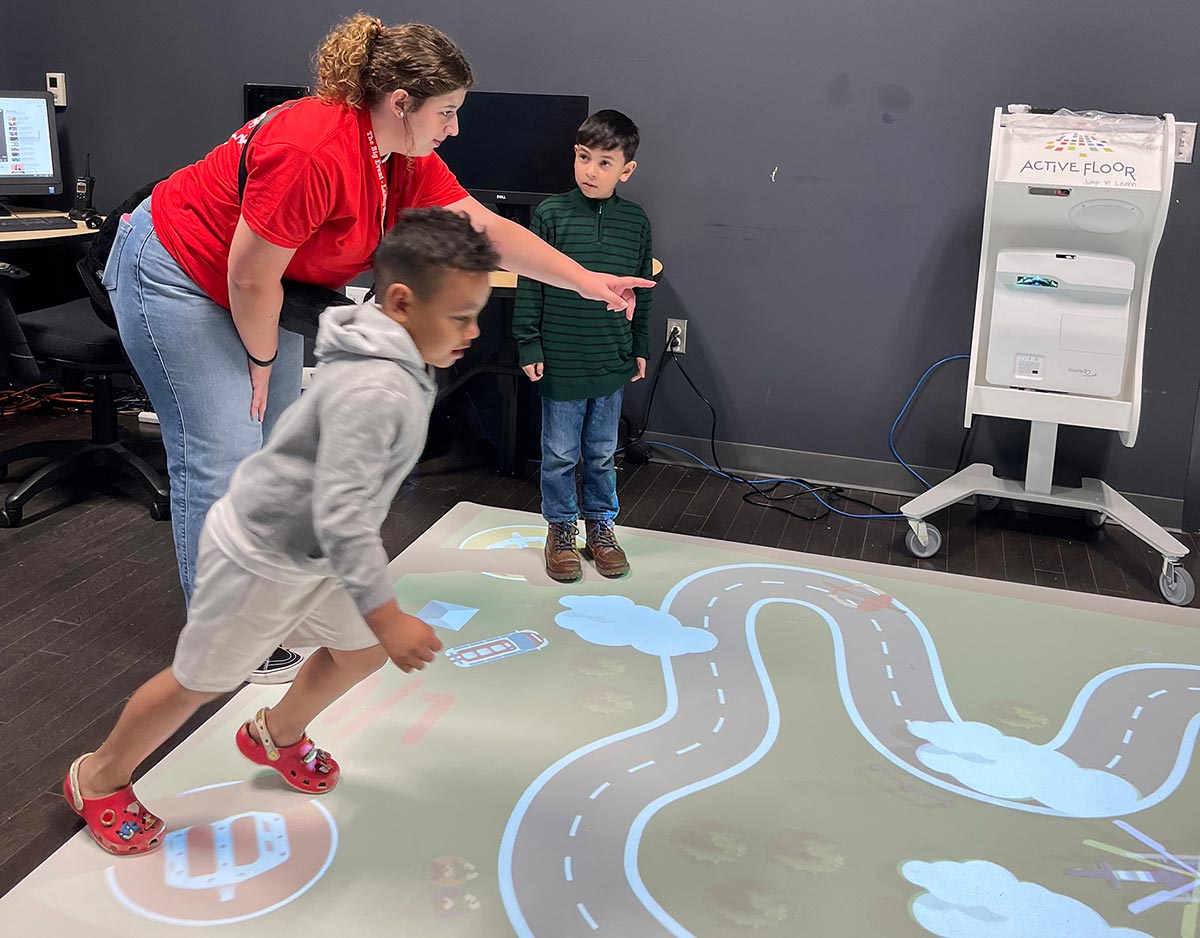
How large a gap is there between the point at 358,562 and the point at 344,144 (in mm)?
732

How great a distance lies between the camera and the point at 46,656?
2246 millimetres

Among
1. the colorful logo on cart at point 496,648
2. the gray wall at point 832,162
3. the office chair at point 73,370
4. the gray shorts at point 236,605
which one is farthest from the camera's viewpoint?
the gray wall at point 832,162

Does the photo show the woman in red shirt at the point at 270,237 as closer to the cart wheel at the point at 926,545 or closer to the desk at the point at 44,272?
the cart wheel at the point at 926,545

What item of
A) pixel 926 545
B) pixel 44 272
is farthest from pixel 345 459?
pixel 44 272

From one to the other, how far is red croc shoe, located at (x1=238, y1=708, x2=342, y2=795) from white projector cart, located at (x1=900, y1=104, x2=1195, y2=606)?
1.72m

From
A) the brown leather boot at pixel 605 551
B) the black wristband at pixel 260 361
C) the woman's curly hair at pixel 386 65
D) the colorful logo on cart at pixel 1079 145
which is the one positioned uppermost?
the woman's curly hair at pixel 386 65

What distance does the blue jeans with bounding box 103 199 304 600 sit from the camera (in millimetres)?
1861

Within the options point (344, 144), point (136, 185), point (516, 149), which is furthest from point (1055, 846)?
point (136, 185)

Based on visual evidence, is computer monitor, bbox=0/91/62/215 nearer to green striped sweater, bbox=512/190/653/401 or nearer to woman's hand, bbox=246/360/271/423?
green striped sweater, bbox=512/190/653/401

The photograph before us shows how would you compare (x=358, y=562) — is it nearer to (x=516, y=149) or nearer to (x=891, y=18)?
(x=516, y=149)

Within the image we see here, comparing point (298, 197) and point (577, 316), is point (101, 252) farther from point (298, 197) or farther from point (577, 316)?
point (577, 316)

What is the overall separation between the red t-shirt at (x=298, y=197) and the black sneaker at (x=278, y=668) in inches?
28.1

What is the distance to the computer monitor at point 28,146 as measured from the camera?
3.71 meters

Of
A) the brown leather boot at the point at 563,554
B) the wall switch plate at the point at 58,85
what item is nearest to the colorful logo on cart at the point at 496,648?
the brown leather boot at the point at 563,554
